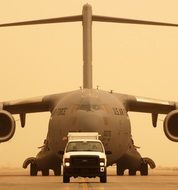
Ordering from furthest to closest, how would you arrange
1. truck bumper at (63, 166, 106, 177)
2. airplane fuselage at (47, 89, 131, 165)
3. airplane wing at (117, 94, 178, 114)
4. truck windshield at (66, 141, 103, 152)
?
1. airplane wing at (117, 94, 178, 114)
2. airplane fuselage at (47, 89, 131, 165)
3. truck windshield at (66, 141, 103, 152)
4. truck bumper at (63, 166, 106, 177)

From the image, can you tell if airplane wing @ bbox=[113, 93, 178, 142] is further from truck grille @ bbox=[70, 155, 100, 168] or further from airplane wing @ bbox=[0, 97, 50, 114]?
truck grille @ bbox=[70, 155, 100, 168]

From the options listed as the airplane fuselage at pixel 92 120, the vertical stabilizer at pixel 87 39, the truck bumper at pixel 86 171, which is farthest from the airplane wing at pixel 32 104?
the truck bumper at pixel 86 171

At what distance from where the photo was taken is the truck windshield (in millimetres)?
29156

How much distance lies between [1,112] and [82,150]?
1027 cm

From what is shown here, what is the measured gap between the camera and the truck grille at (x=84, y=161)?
90.9ft

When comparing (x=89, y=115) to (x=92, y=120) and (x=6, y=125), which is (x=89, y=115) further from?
(x=6, y=125)

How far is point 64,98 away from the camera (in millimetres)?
37031

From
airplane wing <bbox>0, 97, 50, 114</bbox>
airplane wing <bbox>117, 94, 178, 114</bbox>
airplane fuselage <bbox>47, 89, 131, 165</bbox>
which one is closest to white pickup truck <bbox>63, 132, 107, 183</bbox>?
airplane fuselage <bbox>47, 89, 131, 165</bbox>

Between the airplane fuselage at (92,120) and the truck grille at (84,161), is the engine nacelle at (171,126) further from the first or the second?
the truck grille at (84,161)

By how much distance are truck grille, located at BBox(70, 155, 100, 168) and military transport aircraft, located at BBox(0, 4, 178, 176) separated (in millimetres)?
2523

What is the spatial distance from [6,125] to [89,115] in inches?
224

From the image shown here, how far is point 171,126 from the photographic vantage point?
38688 millimetres

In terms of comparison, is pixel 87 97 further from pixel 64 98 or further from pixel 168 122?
pixel 168 122

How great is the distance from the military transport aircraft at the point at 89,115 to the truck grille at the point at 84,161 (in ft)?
8.28
